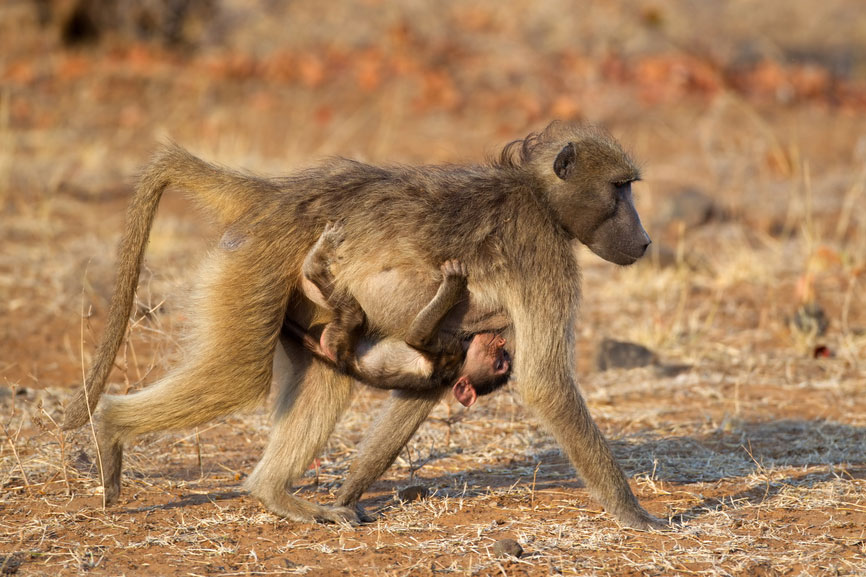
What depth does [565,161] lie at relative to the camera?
386 centimetres

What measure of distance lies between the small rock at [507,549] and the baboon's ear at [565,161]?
1.32 metres

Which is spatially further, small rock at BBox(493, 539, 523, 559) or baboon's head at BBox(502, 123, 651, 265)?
baboon's head at BBox(502, 123, 651, 265)

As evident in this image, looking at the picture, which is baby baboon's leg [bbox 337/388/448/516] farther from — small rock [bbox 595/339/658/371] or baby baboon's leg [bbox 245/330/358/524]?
small rock [bbox 595/339/658/371]

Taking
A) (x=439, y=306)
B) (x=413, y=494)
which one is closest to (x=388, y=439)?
(x=413, y=494)

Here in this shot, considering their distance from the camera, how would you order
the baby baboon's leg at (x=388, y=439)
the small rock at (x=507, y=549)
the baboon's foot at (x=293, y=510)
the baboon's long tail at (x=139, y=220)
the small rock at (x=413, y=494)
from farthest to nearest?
the small rock at (x=413, y=494) < the baby baboon's leg at (x=388, y=439) < the baboon's foot at (x=293, y=510) < the baboon's long tail at (x=139, y=220) < the small rock at (x=507, y=549)

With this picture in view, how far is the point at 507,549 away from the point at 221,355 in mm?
1129

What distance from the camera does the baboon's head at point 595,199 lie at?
3.88 metres

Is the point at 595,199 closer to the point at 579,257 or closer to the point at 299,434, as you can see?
the point at 299,434

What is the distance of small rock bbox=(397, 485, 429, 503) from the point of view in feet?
13.2

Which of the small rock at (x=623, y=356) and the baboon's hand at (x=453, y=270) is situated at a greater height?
the baboon's hand at (x=453, y=270)

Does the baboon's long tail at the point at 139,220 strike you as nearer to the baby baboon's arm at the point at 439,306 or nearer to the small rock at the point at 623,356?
the baby baboon's arm at the point at 439,306

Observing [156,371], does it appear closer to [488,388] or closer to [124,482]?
[124,482]

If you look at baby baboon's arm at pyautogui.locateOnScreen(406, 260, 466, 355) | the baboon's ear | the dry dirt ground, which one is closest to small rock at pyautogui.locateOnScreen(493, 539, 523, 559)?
the dry dirt ground

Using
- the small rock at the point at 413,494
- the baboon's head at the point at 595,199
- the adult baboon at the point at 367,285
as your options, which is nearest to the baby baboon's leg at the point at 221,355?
the adult baboon at the point at 367,285
